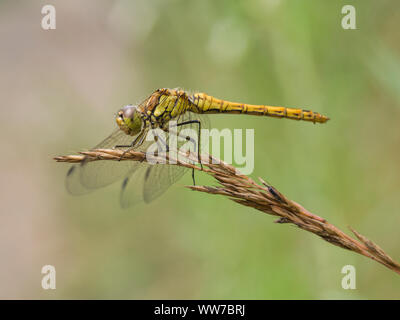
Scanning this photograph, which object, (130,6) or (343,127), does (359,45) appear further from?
(130,6)

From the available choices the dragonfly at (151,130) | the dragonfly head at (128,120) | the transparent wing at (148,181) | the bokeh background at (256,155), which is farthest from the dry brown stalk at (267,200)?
the bokeh background at (256,155)

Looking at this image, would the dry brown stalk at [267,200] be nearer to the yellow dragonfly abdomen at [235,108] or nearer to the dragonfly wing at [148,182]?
the dragonfly wing at [148,182]

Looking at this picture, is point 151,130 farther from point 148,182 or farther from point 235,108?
point 235,108

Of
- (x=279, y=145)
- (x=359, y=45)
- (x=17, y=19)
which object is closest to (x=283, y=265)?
(x=279, y=145)

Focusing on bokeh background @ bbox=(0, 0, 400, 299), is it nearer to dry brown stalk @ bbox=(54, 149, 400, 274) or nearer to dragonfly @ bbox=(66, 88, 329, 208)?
dragonfly @ bbox=(66, 88, 329, 208)

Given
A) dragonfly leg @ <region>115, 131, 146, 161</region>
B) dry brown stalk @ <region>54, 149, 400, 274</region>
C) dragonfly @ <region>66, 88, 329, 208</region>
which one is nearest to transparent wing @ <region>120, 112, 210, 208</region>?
dragonfly @ <region>66, 88, 329, 208</region>
